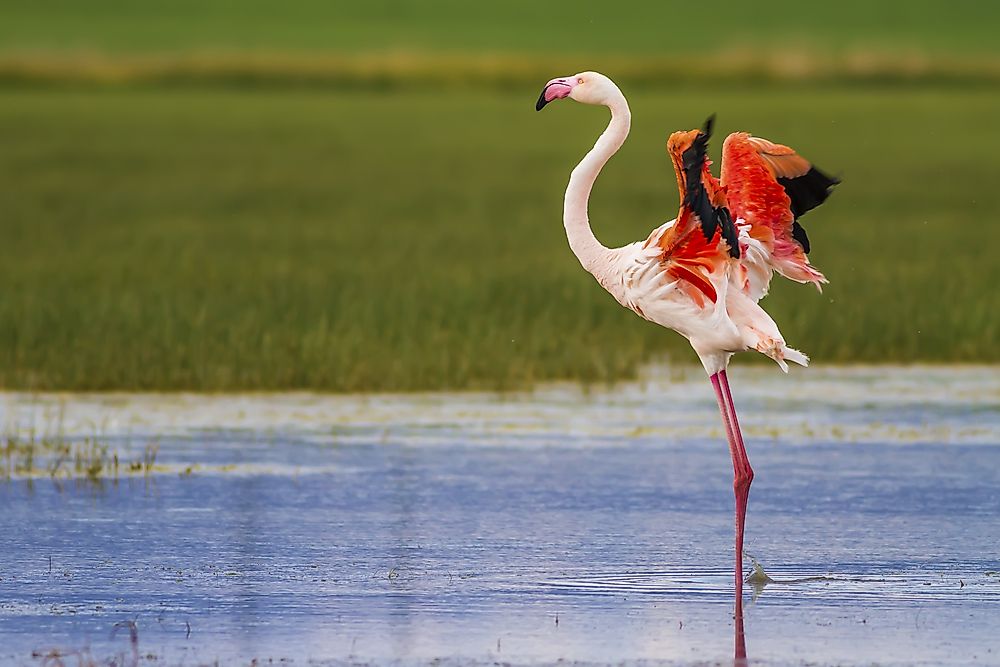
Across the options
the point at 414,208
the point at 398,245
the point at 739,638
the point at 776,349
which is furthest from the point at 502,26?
the point at 739,638

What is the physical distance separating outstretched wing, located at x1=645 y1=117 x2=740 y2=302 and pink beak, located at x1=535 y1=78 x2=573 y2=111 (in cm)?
63

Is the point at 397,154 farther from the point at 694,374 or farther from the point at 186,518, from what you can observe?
the point at 186,518

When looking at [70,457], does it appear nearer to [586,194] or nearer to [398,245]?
[586,194]

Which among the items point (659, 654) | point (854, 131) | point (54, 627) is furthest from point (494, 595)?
point (854, 131)

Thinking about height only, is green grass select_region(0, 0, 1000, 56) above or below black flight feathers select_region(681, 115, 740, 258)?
above

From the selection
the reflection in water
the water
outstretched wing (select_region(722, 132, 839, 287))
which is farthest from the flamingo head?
the reflection in water

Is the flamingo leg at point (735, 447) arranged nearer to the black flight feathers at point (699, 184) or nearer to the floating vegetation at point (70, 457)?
the black flight feathers at point (699, 184)

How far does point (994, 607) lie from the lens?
7883 mm

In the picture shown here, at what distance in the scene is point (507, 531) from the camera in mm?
9406

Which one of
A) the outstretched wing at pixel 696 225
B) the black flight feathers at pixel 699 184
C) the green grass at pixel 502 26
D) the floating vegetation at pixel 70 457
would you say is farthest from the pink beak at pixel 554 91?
the green grass at pixel 502 26

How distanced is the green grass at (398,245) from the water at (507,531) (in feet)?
4.05

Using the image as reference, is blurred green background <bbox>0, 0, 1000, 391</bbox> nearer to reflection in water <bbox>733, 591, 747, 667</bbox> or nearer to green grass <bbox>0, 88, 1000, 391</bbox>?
green grass <bbox>0, 88, 1000, 391</bbox>

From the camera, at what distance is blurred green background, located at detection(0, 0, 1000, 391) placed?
1524cm

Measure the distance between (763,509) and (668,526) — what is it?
76cm
